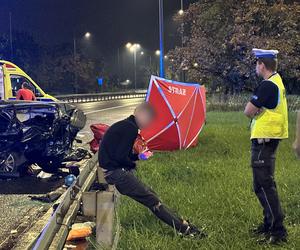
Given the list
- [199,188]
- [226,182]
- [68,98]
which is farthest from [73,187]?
[68,98]

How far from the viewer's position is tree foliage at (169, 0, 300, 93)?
22266 millimetres

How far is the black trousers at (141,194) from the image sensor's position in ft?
15.5

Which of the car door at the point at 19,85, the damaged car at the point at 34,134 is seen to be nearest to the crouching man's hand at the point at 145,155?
the damaged car at the point at 34,134

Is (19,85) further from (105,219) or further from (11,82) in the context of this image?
(105,219)

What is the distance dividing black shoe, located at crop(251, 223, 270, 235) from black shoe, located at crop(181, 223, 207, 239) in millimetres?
543

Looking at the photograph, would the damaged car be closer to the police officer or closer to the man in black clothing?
the man in black clothing

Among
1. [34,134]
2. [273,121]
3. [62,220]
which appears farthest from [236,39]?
[62,220]

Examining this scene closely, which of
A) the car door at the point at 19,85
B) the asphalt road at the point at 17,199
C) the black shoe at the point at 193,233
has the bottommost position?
the asphalt road at the point at 17,199

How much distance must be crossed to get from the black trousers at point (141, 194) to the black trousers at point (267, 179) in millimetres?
863

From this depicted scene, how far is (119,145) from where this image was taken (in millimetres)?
4570

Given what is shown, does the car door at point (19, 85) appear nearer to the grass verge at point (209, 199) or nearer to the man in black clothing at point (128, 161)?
the grass verge at point (209, 199)

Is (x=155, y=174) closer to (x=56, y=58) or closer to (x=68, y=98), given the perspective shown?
(x=68, y=98)

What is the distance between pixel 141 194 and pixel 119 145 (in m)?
0.57

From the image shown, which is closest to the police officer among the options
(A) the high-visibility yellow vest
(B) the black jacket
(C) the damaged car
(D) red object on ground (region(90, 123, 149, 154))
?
(A) the high-visibility yellow vest
